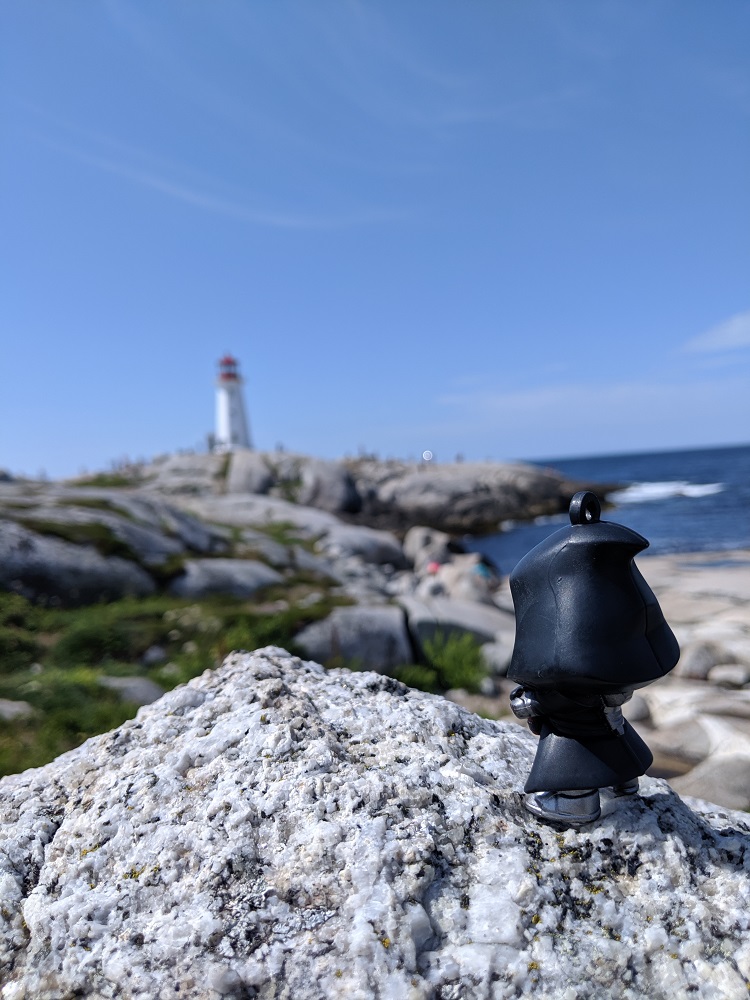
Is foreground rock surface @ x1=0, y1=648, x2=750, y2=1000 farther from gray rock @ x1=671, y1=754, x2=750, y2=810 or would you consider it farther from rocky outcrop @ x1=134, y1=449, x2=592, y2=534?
rocky outcrop @ x1=134, y1=449, x2=592, y2=534

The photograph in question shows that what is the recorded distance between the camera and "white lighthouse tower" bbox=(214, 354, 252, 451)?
64.1m

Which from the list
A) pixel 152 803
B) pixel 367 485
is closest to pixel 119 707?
pixel 152 803

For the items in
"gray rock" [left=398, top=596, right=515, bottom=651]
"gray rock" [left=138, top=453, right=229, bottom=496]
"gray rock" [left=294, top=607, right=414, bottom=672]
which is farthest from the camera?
"gray rock" [left=138, top=453, right=229, bottom=496]

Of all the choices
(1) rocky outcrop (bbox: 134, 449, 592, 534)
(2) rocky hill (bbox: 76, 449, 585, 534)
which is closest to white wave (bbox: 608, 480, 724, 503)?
(2) rocky hill (bbox: 76, 449, 585, 534)

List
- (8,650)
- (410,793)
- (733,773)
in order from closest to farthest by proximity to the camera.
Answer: (410,793) → (733,773) → (8,650)

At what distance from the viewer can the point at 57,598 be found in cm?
932

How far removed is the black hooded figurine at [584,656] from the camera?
2.40 meters

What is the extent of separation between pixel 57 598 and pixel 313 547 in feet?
35.5

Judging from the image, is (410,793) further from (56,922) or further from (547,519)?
(547,519)

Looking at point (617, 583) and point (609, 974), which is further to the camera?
point (617, 583)

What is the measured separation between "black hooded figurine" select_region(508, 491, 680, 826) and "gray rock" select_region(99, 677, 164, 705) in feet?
15.3

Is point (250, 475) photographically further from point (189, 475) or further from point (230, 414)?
point (230, 414)

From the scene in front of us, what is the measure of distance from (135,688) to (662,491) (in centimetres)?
6079

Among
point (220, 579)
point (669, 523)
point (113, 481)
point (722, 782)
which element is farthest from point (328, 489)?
point (722, 782)
